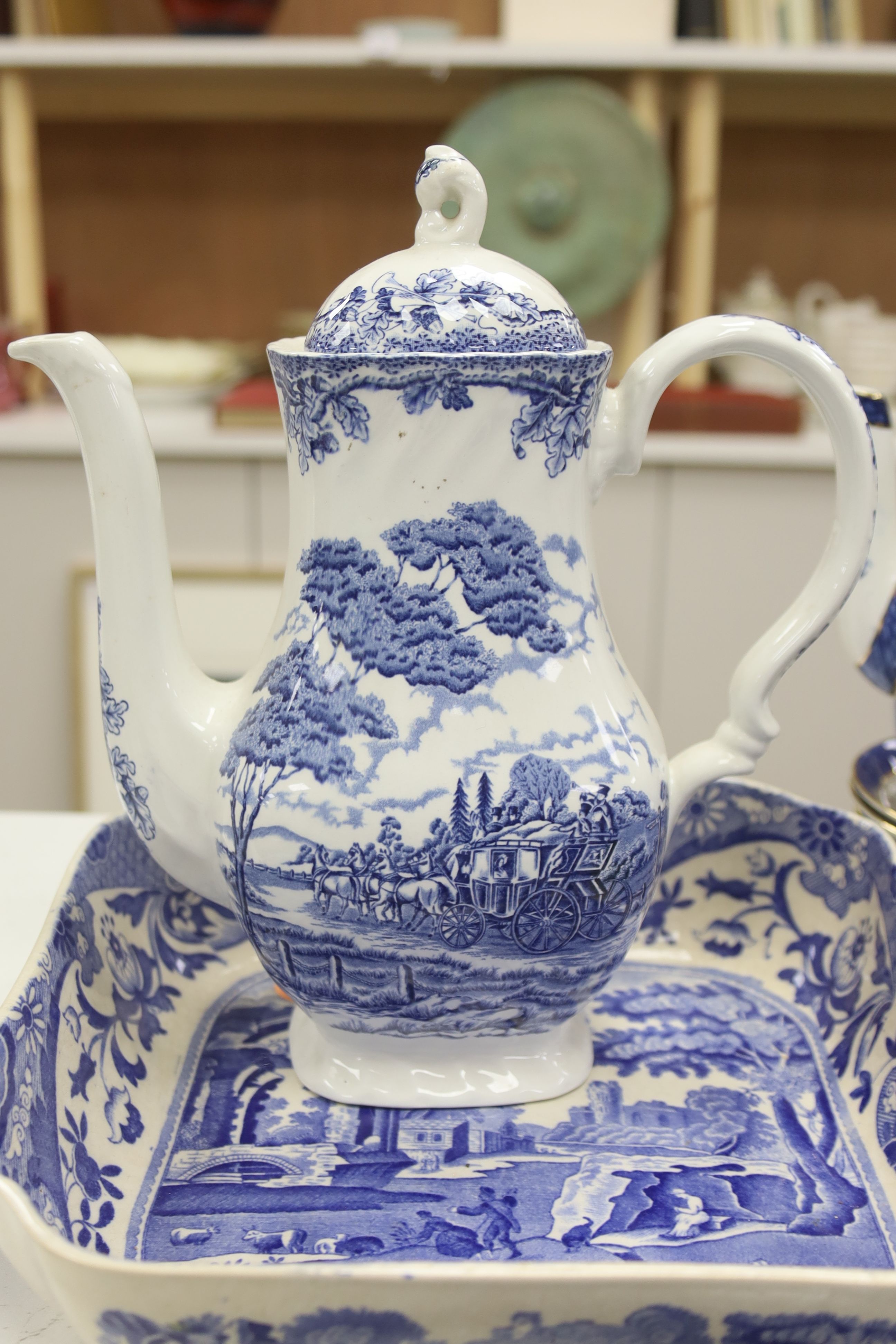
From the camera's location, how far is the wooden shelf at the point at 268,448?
64.2 inches

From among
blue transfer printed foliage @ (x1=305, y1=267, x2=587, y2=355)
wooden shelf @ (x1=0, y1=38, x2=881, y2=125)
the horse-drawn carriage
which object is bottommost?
the horse-drawn carriage

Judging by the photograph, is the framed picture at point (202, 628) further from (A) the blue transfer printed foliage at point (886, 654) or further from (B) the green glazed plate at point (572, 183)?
(A) the blue transfer printed foliage at point (886, 654)

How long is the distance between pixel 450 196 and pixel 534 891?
0.97 ft

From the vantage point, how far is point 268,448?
5.34 feet

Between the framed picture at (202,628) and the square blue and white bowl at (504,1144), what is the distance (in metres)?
1.07

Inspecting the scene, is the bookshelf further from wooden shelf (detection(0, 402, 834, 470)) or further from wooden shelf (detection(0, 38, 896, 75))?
wooden shelf (detection(0, 402, 834, 470))

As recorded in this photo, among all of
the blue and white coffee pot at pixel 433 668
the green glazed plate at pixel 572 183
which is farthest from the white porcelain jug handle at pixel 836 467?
the green glazed plate at pixel 572 183

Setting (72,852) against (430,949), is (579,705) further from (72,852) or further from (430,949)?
(72,852)

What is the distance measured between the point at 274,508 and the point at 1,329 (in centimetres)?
48

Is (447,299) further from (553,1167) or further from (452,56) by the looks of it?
(452,56)

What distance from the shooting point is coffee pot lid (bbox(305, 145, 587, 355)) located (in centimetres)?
49

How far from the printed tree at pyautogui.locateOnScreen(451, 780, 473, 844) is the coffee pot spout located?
117 millimetres

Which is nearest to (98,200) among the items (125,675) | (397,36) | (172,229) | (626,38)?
(172,229)

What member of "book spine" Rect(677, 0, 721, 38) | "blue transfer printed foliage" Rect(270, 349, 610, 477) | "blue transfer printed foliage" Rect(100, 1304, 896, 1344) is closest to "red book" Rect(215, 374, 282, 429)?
"book spine" Rect(677, 0, 721, 38)
